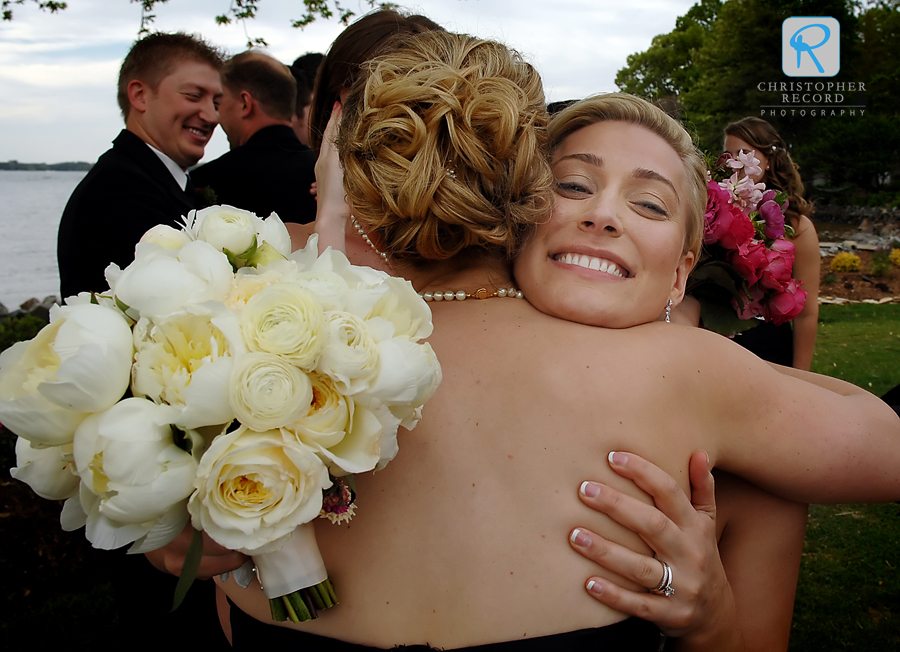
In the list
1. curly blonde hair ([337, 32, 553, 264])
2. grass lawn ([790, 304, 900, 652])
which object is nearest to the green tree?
grass lawn ([790, 304, 900, 652])

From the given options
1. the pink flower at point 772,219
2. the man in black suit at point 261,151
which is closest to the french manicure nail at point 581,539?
the pink flower at point 772,219

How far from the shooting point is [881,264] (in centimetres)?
1426

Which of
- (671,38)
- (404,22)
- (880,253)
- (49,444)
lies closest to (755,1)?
(671,38)

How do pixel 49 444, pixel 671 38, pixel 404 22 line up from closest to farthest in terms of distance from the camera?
1. pixel 49 444
2. pixel 404 22
3. pixel 671 38

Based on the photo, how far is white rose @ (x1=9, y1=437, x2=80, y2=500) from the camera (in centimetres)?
133

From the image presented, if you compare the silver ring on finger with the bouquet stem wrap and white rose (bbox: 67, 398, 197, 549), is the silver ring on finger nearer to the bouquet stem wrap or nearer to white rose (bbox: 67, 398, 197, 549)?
the bouquet stem wrap

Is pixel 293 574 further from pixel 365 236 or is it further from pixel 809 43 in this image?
pixel 809 43

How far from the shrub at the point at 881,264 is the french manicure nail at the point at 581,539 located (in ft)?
49.8

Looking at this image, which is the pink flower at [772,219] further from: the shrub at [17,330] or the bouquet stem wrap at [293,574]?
the shrub at [17,330]

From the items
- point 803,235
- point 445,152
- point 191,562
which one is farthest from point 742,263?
point 803,235

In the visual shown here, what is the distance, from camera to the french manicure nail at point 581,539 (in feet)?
5.27

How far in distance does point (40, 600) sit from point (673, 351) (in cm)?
460

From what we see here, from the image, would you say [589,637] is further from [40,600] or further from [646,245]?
[40,600]

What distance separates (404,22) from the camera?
3023mm
